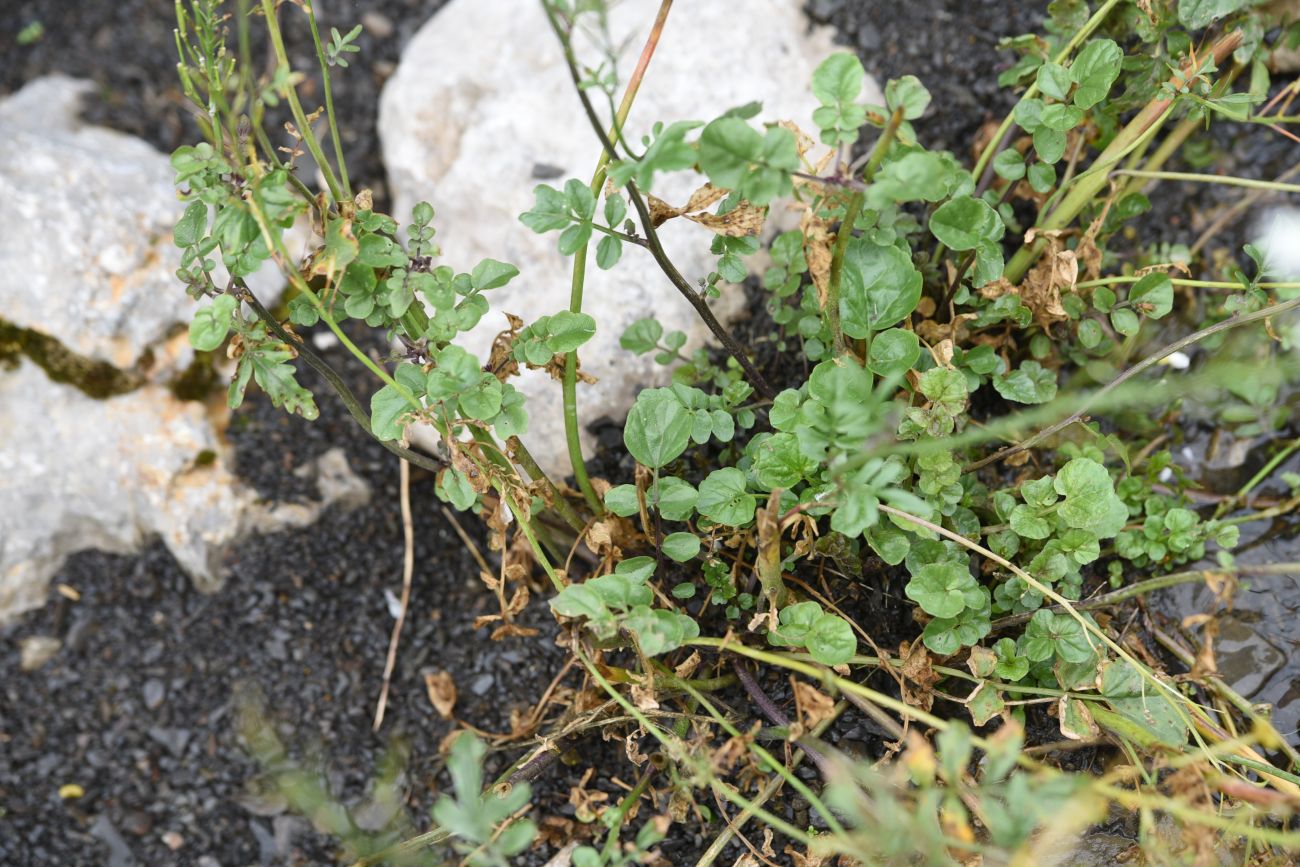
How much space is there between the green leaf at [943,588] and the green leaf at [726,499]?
10.7 inches

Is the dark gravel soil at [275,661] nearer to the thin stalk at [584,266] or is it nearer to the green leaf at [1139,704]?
the thin stalk at [584,266]

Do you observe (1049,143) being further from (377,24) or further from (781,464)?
(377,24)

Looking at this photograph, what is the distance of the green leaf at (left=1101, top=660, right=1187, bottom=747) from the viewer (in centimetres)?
149

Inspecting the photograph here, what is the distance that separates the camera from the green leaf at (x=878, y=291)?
1563 millimetres

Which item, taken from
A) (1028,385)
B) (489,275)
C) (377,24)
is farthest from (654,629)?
(377,24)

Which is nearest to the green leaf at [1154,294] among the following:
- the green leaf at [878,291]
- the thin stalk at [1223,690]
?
the green leaf at [878,291]

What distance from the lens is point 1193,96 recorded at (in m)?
1.54

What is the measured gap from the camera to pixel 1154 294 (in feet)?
5.49

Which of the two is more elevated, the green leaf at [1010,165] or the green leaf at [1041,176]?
the green leaf at [1010,165]

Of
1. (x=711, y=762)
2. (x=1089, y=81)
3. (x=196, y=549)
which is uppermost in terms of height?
(x=1089, y=81)

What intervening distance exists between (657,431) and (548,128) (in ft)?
3.12

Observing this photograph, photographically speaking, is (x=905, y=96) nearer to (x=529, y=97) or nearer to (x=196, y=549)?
(x=529, y=97)

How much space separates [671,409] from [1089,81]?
82cm

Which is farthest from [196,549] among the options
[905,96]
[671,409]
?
[905,96]
